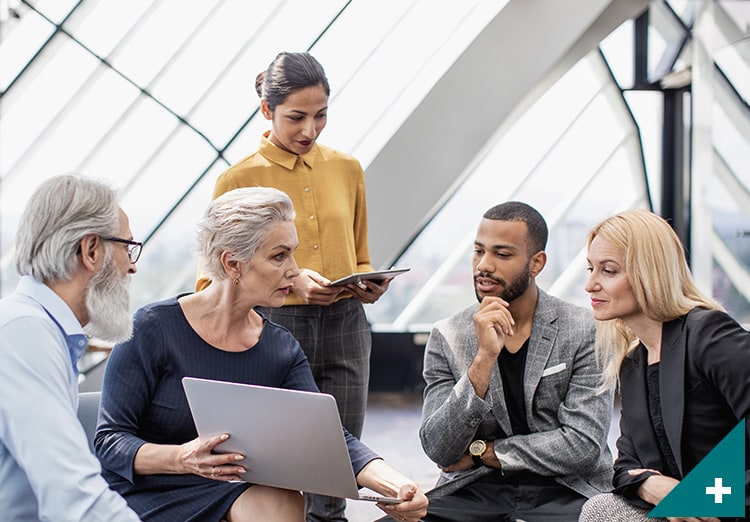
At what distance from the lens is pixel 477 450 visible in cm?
239

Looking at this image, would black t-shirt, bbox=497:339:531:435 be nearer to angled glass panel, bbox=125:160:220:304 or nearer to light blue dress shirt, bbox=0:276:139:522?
light blue dress shirt, bbox=0:276:139:522

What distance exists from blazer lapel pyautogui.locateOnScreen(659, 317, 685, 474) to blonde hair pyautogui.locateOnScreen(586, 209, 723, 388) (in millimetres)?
56

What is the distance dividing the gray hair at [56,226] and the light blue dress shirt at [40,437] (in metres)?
0.09

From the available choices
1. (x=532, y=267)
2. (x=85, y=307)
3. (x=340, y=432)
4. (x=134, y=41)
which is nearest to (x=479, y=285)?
(x=532, y=267)

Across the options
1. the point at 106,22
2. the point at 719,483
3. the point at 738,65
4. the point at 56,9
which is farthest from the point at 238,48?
the point at 719,483

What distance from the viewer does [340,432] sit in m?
1.76

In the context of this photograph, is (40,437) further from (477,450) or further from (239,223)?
(477,450)

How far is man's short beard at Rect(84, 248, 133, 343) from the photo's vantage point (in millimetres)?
1648

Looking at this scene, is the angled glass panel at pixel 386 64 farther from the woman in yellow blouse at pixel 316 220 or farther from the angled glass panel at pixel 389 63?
the woman in yellow blouse at pixel 316 220

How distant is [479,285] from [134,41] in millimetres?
4896

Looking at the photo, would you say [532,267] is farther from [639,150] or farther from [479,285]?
[639,150]

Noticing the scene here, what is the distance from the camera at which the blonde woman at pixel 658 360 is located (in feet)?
6.24

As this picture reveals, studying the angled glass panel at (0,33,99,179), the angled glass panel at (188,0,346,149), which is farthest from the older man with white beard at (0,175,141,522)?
the angled glass panel at (188,0,346,149)

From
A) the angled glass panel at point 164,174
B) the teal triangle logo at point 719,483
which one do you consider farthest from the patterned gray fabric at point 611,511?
the angled glass panel at point 164,174
